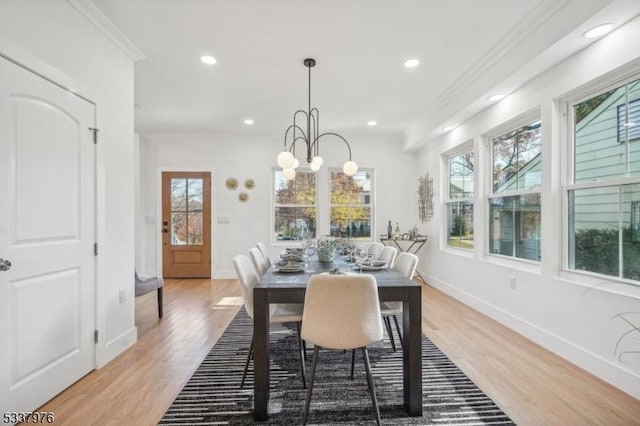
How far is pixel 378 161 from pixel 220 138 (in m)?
3.06

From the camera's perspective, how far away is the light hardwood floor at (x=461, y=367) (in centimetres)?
191

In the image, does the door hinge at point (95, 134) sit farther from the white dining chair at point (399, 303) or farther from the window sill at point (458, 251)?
the window sill at point (458, 251)

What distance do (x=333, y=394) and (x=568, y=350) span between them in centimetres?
198

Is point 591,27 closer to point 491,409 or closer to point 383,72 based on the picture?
point 383,72

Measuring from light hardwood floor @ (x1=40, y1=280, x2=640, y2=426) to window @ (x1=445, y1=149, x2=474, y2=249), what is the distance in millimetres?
1280

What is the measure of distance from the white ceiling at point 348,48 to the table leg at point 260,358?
2119mm

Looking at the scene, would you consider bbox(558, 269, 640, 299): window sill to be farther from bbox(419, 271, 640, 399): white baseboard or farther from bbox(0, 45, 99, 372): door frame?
bbox(0, 45, 99, 372): door frame

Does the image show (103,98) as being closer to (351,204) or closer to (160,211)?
(160,211)

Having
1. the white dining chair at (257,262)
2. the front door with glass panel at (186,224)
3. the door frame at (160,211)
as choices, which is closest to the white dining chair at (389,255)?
the white dining chair at (257,262)

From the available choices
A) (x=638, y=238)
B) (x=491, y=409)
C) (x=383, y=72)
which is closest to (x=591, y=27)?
(x=638, y=238)

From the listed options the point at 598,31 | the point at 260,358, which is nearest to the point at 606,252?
the point at 598,31

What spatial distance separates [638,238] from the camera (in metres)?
2.23

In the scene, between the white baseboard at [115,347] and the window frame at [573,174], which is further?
the white baseboard at [115,347]

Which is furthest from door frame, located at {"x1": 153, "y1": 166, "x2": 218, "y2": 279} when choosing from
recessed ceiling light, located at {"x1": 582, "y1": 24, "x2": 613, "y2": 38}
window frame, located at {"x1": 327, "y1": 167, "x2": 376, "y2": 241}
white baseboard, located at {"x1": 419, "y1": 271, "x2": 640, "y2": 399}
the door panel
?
recessed ceiling light, located at {"x1": 582, "y1": 24, "x2": 613, "y2": 38}
